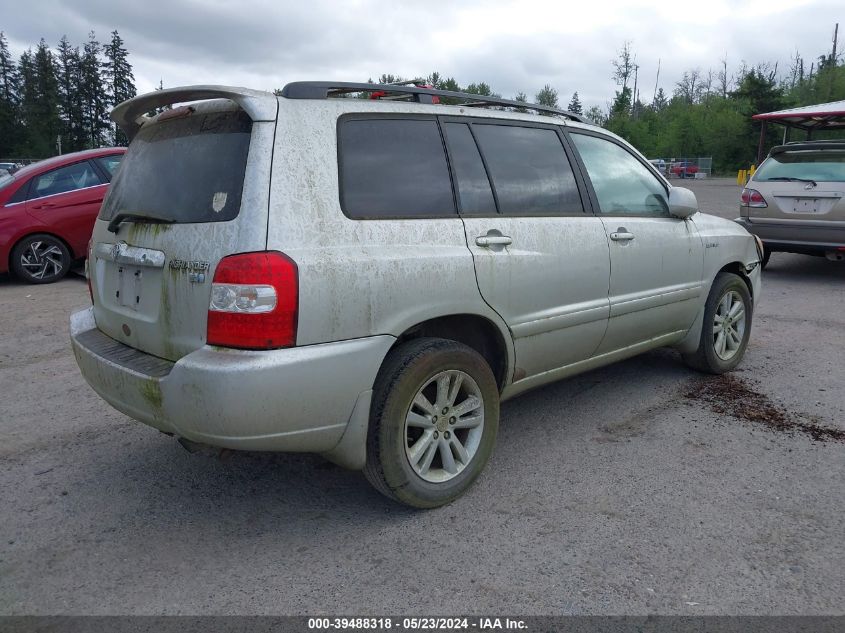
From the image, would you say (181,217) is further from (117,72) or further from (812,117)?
(117,72)

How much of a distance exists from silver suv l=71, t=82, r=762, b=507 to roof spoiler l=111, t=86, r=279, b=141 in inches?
0.5

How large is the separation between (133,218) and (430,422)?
1620mm

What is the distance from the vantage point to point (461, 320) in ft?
11.4

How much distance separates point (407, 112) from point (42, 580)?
2497 mm

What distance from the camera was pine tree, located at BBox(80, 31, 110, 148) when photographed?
89.6 meters

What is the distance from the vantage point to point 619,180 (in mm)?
4516

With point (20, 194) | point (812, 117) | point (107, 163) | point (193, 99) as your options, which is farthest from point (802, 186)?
point (20, 194)

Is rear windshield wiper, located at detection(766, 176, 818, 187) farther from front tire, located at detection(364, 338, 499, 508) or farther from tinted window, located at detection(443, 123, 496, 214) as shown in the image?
front tire, located at detection(364, 338, 499, 508)

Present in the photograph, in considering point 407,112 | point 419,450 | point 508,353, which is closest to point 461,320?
point 508,353

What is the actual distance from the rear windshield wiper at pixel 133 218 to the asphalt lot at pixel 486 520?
51.1 inches

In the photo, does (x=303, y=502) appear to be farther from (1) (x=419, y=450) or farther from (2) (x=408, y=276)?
(2) (x=408, y=276)

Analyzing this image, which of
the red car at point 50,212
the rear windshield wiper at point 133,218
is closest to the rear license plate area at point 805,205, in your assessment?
the rear windshield wiper at point 133,218

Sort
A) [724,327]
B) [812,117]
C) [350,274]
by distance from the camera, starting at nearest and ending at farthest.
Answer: [350,274] < [724,327] < [812,117]

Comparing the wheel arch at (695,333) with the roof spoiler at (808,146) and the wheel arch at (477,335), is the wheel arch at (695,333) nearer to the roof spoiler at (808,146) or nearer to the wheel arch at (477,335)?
the wheel arch at (477,335)
